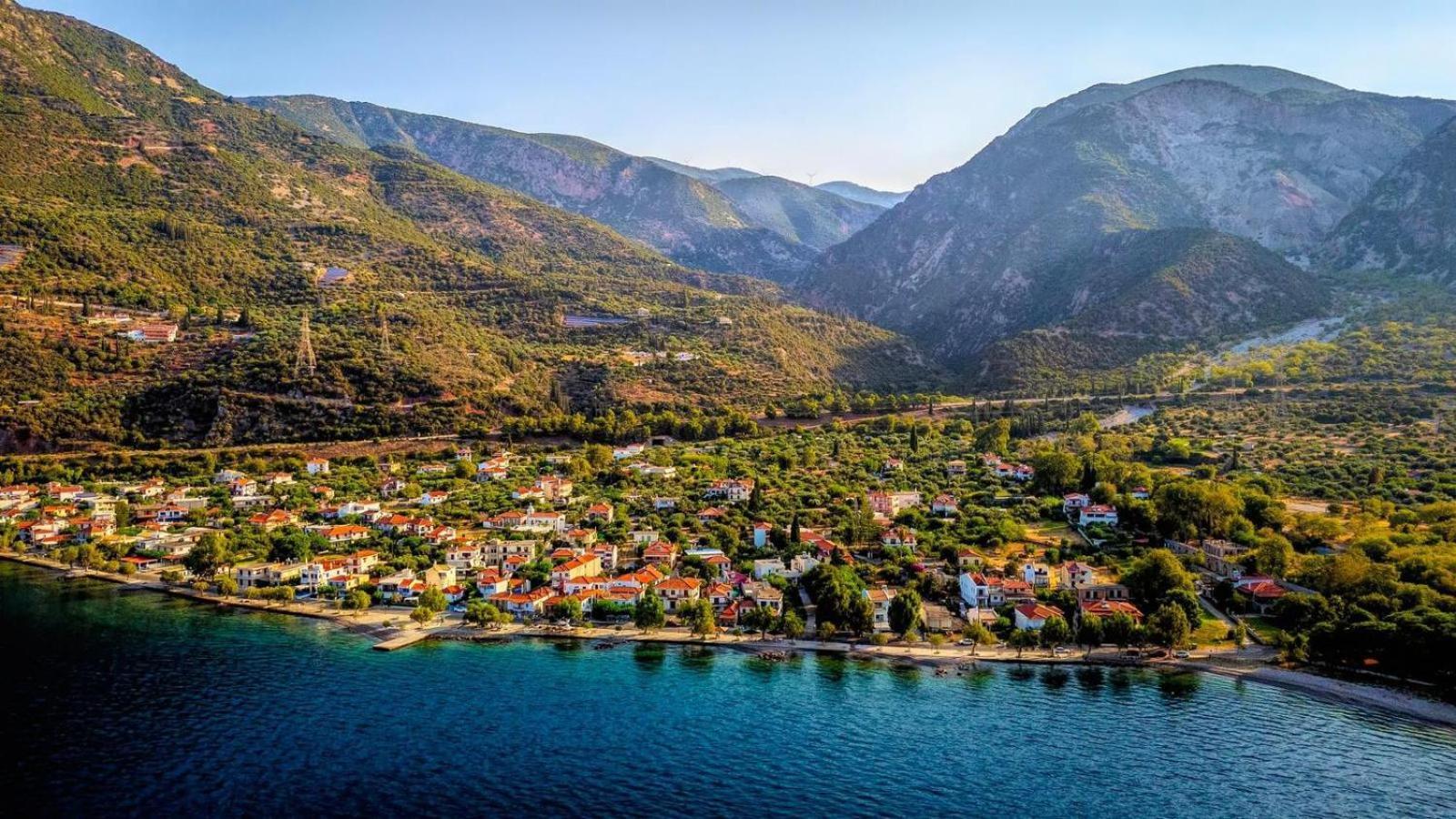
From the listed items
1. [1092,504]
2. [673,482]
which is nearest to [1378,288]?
[1092,504]

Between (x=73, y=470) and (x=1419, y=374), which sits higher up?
(x=1419, y=374)

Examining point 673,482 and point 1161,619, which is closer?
point 1161,619

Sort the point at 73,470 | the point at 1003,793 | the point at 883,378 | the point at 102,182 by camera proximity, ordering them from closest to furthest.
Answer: the point at 1003,793
the point at 73,470
the point at 102,182
the point at 883,378

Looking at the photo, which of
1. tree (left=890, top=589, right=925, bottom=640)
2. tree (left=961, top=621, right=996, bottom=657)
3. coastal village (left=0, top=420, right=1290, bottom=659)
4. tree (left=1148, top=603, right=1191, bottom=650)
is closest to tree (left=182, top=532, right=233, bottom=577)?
coastal village (left=0, top=420, right=1290, bottom=659)

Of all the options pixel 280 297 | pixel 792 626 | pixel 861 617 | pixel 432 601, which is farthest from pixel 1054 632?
pixel 280 297

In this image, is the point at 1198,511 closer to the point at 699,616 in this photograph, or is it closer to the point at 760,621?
the point at 760,621

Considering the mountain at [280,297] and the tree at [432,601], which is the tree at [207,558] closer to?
the tree at [432,601]

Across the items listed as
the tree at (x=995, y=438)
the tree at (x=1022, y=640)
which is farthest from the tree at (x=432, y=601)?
the tree at (x=995, y=438)

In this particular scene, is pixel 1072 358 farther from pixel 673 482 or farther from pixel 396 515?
pixel 396 515
